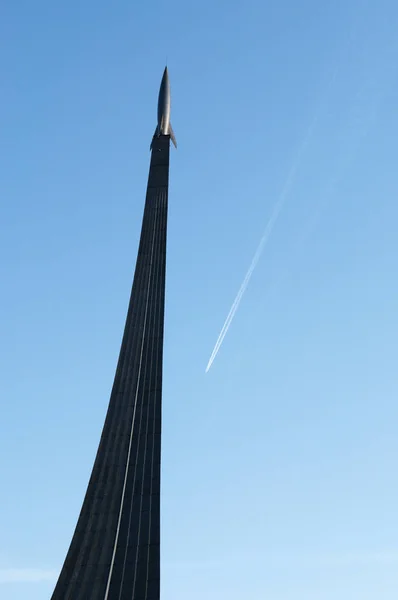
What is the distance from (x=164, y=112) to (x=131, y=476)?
111 ft

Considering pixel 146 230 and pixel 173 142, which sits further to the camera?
pixel 173 142

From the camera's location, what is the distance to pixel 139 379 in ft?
142

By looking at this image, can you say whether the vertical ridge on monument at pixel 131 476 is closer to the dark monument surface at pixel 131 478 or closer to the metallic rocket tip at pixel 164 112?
the dark monument surface at pixel 131 478

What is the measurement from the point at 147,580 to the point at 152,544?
1.91 m

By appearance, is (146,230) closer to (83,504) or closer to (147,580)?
(83,504)

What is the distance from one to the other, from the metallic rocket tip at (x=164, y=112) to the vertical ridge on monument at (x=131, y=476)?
11589 millimetres

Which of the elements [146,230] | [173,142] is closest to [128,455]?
[146,230]

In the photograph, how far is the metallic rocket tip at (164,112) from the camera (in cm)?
5959

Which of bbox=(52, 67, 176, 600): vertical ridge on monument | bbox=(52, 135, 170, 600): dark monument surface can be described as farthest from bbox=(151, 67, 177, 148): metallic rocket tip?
bbox=(52, 135, 170, 600): dark monument surface

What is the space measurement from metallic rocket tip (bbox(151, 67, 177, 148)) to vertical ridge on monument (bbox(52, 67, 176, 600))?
456 inches

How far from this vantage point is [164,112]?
60.6 meters

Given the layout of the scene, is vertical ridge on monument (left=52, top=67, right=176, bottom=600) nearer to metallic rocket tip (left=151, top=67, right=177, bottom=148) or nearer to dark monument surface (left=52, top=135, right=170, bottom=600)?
dark monument surface (left=52, top=135, right=170, bottom=600)

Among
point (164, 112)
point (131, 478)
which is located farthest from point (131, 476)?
point (164, 112)

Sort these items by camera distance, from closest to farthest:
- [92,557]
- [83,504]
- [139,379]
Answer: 1. [92,557]
2. [83,504]
3. [139,379]
